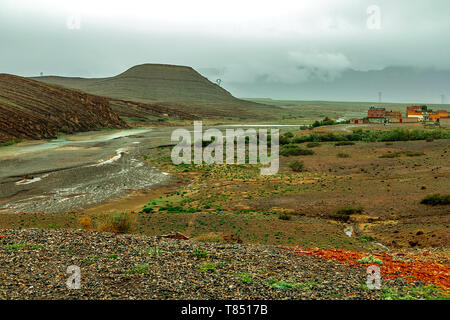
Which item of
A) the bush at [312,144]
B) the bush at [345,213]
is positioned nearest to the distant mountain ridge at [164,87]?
the bush at [312,144]

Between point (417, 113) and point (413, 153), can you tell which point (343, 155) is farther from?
point (417, 113)

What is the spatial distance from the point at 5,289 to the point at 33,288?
49 cm

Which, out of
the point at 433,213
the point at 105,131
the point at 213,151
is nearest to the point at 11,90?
the point at 105,131

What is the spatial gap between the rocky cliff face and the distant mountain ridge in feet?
191

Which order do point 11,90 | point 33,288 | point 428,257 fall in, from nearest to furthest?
1. point 33,288
2. point 428,257
3. point 11,90

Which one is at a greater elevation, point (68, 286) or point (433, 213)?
point (68, 286)

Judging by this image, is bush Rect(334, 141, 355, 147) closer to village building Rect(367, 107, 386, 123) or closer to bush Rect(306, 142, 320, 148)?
bush Rect(306, 142, 320, 148)

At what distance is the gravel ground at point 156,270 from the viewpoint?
776 centimetres

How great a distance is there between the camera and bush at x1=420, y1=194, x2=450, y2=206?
2067 centimetres

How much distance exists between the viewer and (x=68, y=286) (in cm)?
781

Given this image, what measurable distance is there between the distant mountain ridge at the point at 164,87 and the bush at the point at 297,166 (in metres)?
94.8

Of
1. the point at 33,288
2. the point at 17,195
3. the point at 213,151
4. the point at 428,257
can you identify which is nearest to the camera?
the point at 33,288

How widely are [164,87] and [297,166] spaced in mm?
138429
